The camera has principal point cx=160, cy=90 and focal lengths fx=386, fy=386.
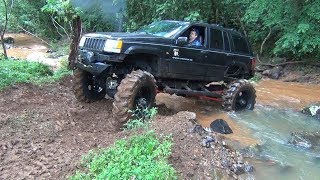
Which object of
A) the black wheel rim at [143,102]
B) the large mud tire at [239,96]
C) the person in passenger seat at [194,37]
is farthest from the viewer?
the large mud tire at [239,96]

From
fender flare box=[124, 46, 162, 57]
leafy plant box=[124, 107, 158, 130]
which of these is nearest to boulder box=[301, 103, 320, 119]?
fender flare box=[124, 46, 162, 57]

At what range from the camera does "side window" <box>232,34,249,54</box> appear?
376 inches

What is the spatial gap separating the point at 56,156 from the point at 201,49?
4.28m

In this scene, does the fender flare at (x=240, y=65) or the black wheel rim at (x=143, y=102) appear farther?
the fender flare at (x=240, y=65)

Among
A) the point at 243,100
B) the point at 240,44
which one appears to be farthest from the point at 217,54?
the point at 243,100

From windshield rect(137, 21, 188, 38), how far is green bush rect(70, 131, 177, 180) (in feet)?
9.88

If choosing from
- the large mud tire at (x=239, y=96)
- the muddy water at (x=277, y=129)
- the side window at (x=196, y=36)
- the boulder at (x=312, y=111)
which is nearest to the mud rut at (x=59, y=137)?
the muddy water at (x=277, y=129)

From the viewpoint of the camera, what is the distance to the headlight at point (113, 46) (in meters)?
6.91

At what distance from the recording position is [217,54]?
8.85m

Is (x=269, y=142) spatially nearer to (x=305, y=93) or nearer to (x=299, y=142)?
(x=299, y=142)

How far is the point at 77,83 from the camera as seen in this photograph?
809 cm

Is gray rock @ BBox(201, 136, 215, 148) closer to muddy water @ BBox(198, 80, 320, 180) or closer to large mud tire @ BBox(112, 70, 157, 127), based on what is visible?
muddy water @ BBox(198, 80, 320, 180)

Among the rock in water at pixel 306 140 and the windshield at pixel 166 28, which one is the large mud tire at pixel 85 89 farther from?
the rock in water at pixel 306 140

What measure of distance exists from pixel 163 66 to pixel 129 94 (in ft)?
4.59
